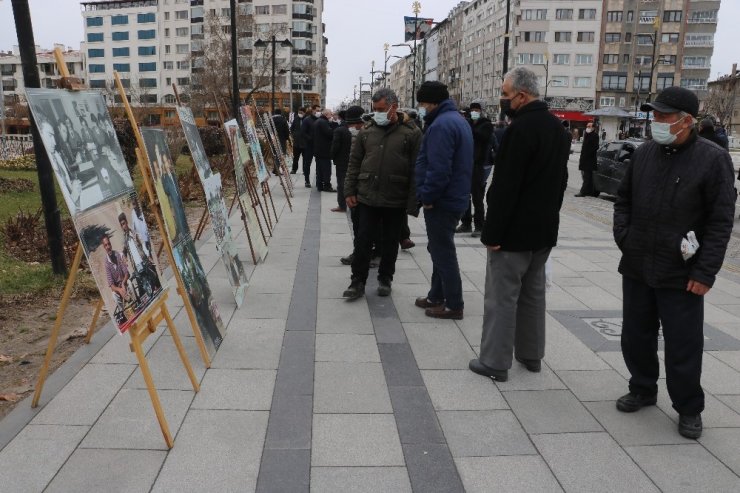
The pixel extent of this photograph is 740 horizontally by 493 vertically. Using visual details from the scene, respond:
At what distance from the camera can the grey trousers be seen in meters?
4.05

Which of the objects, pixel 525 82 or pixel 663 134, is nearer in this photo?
pixel 663 134

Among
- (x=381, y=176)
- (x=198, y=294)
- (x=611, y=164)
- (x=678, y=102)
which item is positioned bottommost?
(x=611, y=164)

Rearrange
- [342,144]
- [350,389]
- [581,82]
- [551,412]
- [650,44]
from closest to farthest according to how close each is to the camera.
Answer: [551,412]
[350,389]
[342,144]
[650,44]
[581,82]

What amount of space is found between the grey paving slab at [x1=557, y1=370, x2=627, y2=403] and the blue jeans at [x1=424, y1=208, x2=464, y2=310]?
1.28 meters

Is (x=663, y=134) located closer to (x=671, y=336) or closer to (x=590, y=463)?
(x=671, y=336)

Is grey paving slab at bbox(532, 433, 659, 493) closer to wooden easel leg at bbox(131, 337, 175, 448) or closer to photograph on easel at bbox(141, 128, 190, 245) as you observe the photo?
wooden easel leg at bbox(131, 337, 175, 448)

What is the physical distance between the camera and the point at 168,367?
4.32m

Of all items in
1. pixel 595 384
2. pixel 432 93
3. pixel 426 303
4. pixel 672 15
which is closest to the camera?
pixel 595 384

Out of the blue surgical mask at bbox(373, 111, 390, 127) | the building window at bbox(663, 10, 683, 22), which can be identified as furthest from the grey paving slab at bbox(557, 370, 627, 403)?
the building window at bbox(663, 10, 683, 22)

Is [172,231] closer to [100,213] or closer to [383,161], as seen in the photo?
[100,213]

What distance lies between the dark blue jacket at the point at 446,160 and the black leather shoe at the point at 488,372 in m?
1.36

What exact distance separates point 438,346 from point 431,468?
177 centimetres

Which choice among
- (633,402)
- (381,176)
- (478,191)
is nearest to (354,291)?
(381,176)

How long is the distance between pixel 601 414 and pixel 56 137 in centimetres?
330
